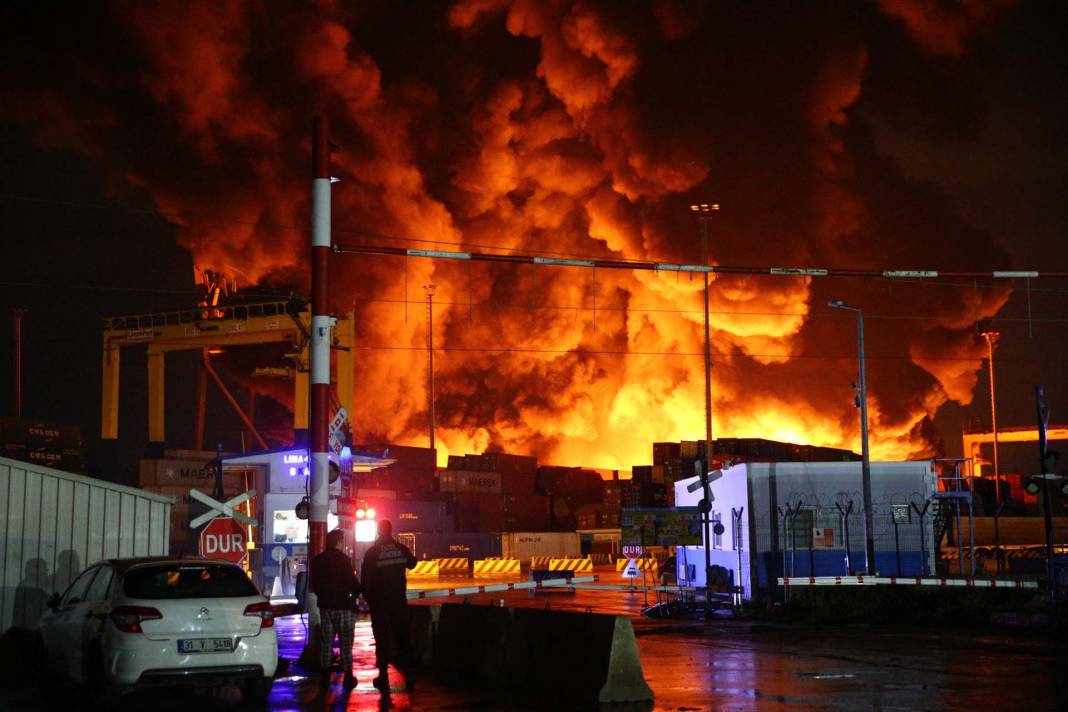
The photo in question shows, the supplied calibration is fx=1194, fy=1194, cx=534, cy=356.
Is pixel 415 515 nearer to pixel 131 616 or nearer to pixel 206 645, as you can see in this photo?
pixel 206 645

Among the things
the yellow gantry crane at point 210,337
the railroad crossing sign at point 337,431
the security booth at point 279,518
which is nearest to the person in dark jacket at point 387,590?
the railroad crossing sign at point 337,431

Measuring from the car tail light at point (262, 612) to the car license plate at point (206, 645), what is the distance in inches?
14.1

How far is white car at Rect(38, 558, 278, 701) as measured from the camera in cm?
1116

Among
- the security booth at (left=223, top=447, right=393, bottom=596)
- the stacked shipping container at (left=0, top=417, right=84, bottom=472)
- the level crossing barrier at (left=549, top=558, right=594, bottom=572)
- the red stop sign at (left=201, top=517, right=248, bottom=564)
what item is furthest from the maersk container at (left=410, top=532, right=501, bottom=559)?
the red stop sign at (left=201, top=517, right=248, bottom=564)

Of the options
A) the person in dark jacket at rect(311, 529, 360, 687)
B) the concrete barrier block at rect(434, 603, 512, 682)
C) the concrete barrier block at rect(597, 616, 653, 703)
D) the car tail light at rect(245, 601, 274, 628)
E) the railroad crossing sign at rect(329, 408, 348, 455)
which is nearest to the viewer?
the concrete barrier block at rect(597, 616, 653, 703)

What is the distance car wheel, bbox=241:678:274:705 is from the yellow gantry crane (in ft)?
111

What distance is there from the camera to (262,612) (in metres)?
12.0

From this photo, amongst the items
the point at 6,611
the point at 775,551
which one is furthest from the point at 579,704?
the point at 775,551

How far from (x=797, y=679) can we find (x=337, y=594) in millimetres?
5102

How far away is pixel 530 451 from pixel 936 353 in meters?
29.4

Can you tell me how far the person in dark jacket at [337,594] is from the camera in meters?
13.2

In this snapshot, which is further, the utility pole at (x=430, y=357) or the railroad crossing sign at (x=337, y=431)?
the utility pole at (x=430, y=357)

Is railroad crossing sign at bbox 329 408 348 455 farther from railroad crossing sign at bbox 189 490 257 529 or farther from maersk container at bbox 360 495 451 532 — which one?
maersk container at bbox 360 495 451 532

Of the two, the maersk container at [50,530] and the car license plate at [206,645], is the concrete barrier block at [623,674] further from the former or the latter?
the maersk container at [50,530]
